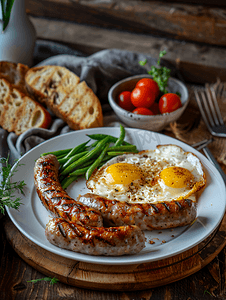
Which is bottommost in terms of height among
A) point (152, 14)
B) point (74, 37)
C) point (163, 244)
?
point (163, 244)

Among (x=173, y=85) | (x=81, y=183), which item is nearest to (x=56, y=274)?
(x=81, y=183)

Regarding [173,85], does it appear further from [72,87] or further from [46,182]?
[46,182]

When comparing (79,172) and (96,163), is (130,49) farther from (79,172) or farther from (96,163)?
(79,172)

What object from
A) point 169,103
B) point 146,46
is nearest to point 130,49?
point 146,46

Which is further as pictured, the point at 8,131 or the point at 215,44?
the point at 215,44

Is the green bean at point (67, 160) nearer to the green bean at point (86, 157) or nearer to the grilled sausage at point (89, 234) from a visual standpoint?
the green bean at point (86, 157)

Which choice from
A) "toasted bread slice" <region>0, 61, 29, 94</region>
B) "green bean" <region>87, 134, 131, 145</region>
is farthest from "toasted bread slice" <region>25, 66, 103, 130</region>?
"green bean" <region>87, 134, 131, 145</region>

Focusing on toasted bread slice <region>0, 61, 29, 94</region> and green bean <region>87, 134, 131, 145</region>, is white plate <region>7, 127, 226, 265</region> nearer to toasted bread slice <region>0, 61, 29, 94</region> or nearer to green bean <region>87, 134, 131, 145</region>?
green bean <region>87, 134, 131, 145</region>

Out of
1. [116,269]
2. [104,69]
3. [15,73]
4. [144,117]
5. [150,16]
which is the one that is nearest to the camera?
[116,269]
